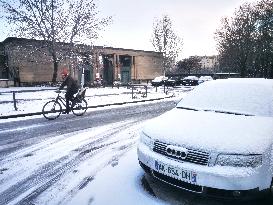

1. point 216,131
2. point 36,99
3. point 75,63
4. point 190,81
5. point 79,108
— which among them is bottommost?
point 190,81

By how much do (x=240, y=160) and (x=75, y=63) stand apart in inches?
1157

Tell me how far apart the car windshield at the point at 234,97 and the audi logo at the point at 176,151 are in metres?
1.42

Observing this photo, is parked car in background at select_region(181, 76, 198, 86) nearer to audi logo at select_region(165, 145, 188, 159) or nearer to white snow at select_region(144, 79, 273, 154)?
white snow at select_region(144, 79, 273, 154)

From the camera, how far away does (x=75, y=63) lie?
103 ft

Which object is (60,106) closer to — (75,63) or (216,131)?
(216,131)

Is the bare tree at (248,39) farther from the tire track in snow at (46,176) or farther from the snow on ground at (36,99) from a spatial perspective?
the tire track in snow at (46,176)

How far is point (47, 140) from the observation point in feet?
24.8

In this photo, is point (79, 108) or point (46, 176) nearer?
point (46, 176)

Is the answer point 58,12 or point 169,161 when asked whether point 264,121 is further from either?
point 58,12

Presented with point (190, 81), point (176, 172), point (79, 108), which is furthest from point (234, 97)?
point (190, 81)

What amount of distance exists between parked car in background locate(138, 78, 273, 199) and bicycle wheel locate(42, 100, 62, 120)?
7329 mm

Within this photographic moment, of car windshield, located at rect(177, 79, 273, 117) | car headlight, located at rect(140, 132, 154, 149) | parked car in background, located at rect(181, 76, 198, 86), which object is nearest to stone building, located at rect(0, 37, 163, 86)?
parked car in background, located at rect(181, 76, 198, 86)

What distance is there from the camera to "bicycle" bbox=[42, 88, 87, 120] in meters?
11.4

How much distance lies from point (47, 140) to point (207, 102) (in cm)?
442
